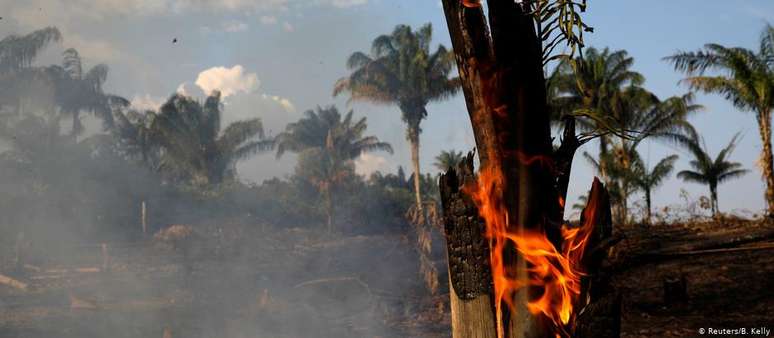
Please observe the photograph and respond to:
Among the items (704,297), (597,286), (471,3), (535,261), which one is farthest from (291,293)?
(471,3)

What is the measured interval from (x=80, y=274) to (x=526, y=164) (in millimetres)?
20503

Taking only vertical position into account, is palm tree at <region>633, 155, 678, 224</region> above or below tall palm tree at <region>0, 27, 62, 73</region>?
below

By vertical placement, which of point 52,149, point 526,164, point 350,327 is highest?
point 52,149

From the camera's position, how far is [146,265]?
2175 centimetres

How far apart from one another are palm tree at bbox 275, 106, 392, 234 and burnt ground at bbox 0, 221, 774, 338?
16909mm

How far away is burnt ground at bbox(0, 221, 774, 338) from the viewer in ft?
38.2

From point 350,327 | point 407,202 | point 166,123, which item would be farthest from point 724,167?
point 166,123

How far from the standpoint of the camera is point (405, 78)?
3634 centimetres

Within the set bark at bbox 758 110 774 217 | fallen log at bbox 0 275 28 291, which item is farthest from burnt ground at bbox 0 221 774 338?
bark at bbox 758 110 774 217

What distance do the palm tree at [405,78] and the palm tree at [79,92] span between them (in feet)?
50.9

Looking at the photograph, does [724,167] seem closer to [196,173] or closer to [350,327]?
[350,327]

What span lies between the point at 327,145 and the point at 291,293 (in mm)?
27835

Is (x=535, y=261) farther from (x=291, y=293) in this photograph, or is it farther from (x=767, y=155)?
(x=767, y=155)

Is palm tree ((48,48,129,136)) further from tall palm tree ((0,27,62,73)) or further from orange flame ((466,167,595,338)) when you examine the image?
orange flame ((466,167,595,338))
